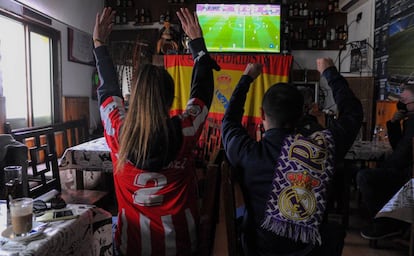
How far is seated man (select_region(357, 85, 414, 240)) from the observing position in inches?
99.9

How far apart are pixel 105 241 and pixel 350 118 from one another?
3.32 ft

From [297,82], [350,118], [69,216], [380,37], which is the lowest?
[69,216]

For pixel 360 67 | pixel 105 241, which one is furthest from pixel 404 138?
pixel 360 67

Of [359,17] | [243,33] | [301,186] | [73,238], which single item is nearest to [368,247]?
[301,186]

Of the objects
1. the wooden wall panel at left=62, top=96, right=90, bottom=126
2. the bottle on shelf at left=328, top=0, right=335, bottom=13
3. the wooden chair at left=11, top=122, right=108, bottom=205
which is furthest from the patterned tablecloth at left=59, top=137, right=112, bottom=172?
the bottle on shelf at left=328, top=0, right=335, bottom=13

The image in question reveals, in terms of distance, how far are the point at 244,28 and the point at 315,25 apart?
2050mm

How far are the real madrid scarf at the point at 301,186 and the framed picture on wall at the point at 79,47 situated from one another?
14.1ft

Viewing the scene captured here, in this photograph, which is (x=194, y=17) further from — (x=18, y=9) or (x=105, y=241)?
(x=18, y=9)

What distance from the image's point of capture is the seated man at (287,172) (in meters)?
1.16

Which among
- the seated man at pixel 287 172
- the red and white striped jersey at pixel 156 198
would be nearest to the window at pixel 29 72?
the red and white striped jersey at pixel 156 198

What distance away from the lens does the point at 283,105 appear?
4.04ft

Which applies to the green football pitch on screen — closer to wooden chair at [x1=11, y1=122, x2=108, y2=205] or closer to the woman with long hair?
wooden chair at [x1=11, y1=122, x2=108, y2=205]

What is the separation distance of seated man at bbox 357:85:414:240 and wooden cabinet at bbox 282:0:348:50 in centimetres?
310

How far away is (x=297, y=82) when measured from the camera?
17.8ft
